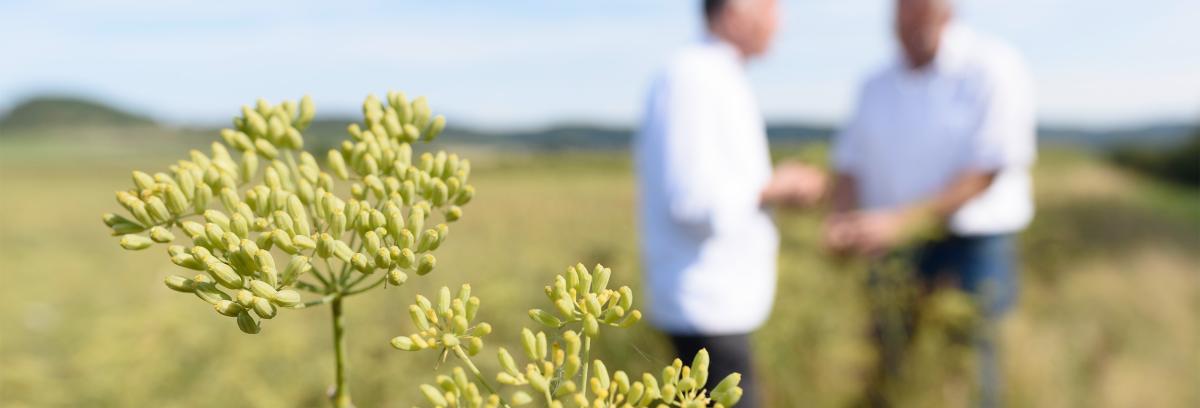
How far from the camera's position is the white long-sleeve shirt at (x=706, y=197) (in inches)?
87.9

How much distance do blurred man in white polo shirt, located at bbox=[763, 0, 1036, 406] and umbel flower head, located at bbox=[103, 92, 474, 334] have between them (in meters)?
2.66

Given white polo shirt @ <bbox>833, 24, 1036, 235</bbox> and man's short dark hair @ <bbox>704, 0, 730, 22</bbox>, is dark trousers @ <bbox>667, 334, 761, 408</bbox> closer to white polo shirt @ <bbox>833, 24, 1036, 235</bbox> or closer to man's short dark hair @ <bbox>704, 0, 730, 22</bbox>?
man's short dark hair @ <bbox>704, 0, 730, 22</bbox>

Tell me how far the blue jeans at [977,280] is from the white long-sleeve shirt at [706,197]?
1289 millimetres

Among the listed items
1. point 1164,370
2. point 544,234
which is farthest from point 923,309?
point 544,234

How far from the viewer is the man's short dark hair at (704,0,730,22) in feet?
8.32

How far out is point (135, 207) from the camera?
1.99 feet

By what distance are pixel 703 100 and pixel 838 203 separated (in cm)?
181

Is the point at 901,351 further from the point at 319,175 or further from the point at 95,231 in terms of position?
the point at 95,231

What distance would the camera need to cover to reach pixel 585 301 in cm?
52

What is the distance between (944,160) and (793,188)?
1203mm

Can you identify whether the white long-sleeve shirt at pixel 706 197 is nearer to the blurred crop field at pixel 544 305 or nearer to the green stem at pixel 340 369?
the blurred crop field at pixel 544 305

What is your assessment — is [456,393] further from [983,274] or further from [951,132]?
[983,274]

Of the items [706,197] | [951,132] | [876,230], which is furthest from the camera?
[951,132]

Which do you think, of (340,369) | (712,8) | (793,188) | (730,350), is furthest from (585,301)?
(712,8)
